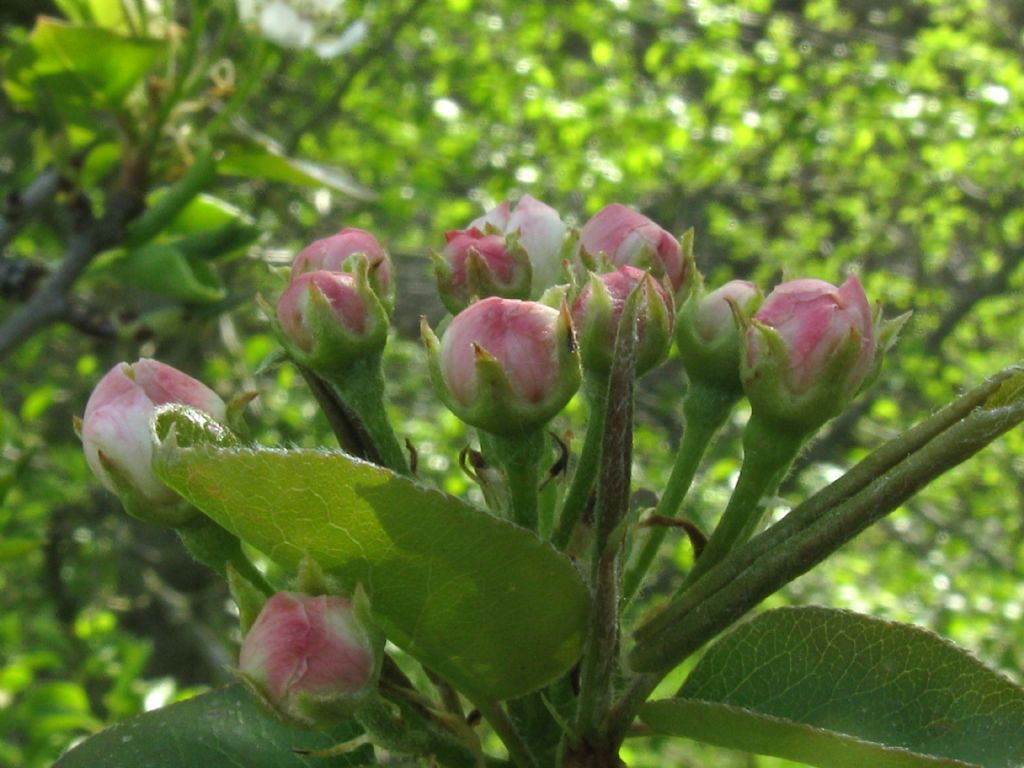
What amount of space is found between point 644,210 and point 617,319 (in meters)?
4.14

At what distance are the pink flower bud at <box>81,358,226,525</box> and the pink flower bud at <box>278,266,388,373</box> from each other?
0.08 meters

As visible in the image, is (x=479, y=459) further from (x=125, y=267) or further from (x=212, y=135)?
(x=212, y=135)

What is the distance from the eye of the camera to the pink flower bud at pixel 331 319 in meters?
0.87

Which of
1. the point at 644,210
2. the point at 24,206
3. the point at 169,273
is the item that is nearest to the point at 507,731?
the point at 169,273

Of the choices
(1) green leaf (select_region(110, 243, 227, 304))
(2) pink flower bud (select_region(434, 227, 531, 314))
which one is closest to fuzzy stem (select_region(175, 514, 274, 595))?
(2) pink flower bud (select_region(434, 227, 531, 314))

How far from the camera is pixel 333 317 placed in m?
0.87

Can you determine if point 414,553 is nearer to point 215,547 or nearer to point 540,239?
point 215,547

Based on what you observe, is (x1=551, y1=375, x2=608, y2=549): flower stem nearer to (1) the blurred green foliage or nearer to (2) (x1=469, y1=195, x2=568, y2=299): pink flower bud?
(2) (x1=469, y1=195, x2=568, y2=299): pink flower bud

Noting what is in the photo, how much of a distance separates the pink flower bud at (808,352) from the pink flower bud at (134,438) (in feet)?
1.24

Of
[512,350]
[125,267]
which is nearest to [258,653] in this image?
[512,350]

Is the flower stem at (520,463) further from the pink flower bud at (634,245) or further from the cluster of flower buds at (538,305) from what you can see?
the pink flower bud at (634,245)

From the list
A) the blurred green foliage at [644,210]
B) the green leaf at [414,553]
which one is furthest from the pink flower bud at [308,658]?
the blurred green foliage at [644,210]

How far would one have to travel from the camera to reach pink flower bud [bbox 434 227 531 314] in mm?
942

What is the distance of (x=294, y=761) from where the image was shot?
0.85 m
